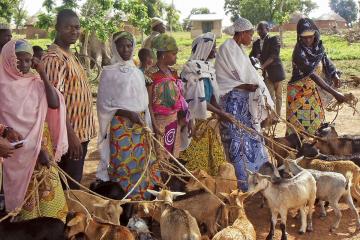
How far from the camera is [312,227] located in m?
5.98

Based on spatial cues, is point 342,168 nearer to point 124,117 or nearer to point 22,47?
point 124,117

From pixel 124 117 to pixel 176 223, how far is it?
1270 millimetres

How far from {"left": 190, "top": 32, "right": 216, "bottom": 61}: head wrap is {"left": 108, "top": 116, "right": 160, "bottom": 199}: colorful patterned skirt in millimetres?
1494

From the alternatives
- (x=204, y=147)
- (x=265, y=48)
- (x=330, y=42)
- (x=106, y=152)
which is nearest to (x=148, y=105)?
(x=106, y=152)

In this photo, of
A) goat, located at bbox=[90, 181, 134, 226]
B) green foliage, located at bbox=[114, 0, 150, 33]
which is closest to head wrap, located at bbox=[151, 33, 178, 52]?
goat, located at bbox=[90, 181, 134, 226]

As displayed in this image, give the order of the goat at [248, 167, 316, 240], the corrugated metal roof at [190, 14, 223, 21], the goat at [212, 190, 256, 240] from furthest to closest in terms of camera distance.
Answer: the corrugated metal roof at [190, 14, 223, 21]
the goat at [248, 167, 316, 240]
the goat at [212, 190, 256, 240]

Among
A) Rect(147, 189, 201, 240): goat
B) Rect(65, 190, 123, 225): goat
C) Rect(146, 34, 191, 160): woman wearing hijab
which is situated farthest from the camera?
Rect(146, 34, 191, 160): woman wearing hijab

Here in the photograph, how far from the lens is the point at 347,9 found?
90312mm

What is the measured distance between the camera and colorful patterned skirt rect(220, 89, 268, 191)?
22.1 ft

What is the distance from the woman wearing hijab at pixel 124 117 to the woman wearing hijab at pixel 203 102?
0.94 m

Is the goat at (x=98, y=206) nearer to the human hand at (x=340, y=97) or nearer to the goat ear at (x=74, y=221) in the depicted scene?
the goat ear at (x=74, y=221)

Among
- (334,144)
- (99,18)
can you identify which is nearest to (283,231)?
(334,144)

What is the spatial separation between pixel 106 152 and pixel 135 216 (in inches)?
31.2

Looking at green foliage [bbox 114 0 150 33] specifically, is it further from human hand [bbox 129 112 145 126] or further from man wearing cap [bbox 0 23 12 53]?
human hand [bbox 129 112 145 126]
